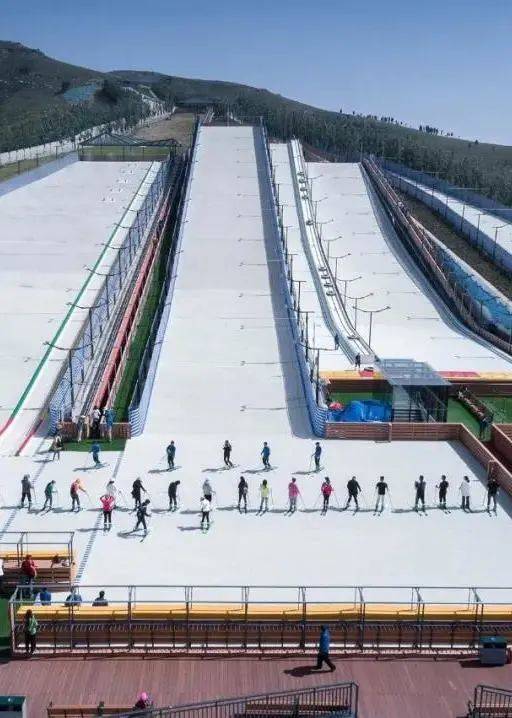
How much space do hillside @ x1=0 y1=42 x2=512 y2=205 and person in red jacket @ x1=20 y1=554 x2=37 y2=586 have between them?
5853 cm

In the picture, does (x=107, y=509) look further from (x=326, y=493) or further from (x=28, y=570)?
(x=326, y=493)

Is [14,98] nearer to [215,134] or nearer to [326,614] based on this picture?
[215,134]

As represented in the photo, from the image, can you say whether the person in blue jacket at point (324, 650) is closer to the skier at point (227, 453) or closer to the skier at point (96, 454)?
the skier at point (227, 453)

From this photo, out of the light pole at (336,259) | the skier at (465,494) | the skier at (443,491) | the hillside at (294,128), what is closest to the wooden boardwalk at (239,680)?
the skier at (443,491)

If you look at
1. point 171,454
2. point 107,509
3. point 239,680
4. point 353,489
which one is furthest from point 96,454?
point 239,680

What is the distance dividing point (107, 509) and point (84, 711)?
17.7 ft

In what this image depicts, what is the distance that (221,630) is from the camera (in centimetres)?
1121

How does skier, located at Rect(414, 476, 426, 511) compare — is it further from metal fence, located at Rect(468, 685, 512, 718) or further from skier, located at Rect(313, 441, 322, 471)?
metal fence, located at Rect(468, 685, 512, 718)

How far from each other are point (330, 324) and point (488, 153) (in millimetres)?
100483

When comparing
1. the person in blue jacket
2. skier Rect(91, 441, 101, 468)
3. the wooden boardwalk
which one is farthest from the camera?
skier Rect(91, 441, 101, 468)

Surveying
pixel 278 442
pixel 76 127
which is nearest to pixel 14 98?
pixel 76 127

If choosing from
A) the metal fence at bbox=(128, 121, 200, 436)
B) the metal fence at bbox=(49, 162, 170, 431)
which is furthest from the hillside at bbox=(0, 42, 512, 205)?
the metal fence at bbox=(128, 121, 200, 436)

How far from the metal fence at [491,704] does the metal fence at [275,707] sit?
1.30m

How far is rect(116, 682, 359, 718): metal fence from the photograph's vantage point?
9.27 meters
